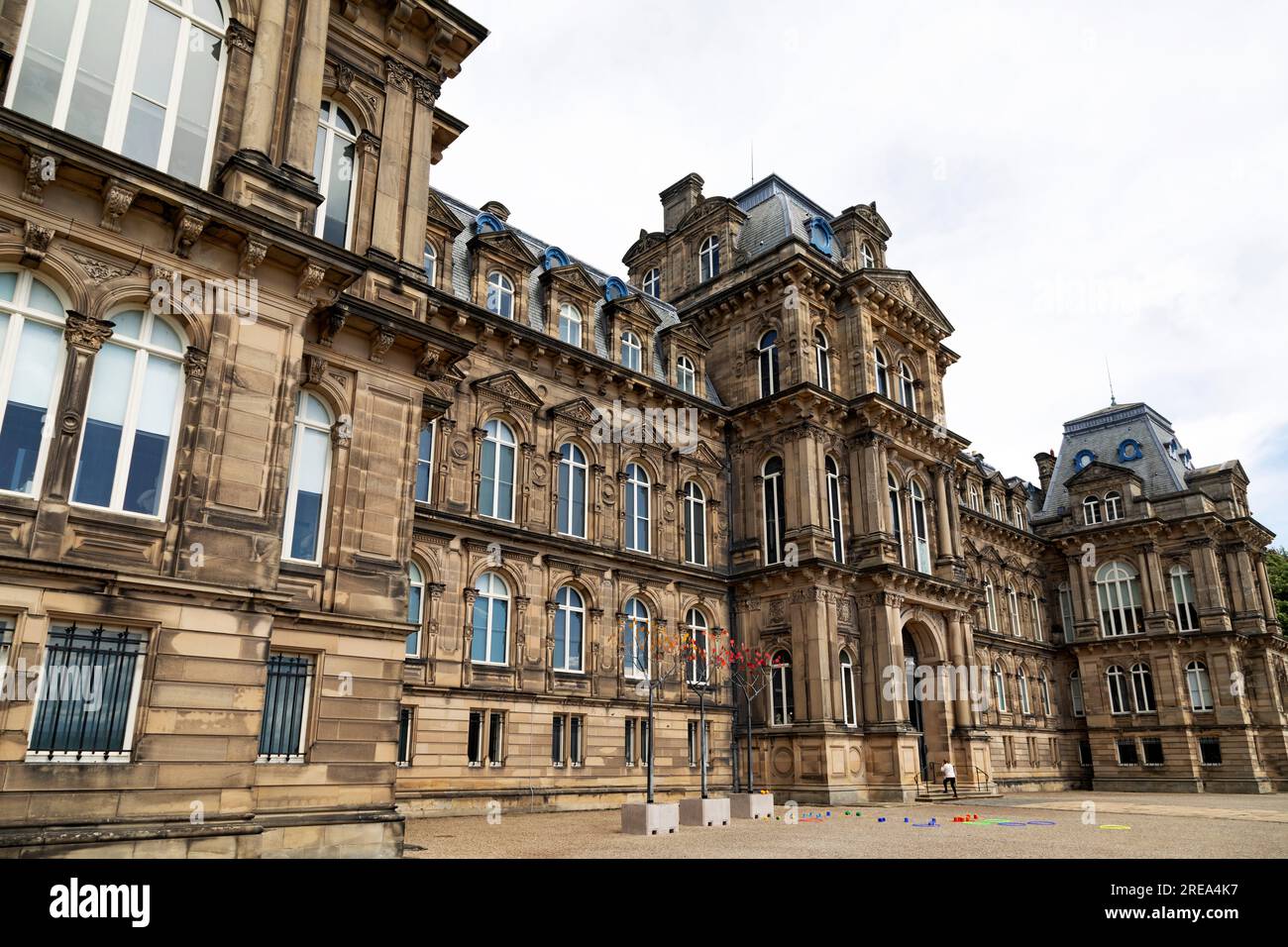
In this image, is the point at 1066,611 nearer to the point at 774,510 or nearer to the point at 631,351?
the point at 774,510

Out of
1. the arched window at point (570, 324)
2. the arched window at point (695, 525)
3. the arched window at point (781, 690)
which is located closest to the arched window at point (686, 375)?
the arched window at point (695, 525)

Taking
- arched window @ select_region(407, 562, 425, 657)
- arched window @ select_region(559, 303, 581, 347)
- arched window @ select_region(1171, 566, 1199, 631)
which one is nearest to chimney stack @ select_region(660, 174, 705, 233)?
arched window @ select_region(559, 303, 581, 347)

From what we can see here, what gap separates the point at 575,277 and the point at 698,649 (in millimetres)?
13889

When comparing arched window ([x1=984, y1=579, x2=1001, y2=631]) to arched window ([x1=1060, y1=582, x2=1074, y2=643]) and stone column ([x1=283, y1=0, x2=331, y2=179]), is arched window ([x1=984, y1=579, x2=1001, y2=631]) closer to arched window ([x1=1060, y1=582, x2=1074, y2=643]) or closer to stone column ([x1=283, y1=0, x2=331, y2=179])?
arched window ([x1=1060, y1=582, x2=1074, y2=643])

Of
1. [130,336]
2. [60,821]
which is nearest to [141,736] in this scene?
[60,821]

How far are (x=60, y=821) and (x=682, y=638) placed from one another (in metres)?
22.4

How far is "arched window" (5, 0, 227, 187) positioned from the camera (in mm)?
11953

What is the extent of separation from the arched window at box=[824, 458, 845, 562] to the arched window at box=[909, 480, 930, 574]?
4040 millimetres

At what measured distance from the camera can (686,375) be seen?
115 feet

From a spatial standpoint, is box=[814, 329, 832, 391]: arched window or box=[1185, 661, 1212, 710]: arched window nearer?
box=[814, 329, 832, 391]: arched window

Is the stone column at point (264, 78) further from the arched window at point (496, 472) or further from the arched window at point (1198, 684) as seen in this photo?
the arched window at point (1198, 684)

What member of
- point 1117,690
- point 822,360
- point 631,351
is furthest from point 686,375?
point 1117,690

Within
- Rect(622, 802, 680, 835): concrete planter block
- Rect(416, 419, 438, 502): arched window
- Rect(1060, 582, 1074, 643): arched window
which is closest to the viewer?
Rect(622, 802, 680, 835): concrete planter block

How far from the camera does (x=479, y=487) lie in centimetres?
2628
